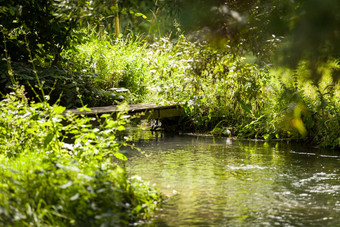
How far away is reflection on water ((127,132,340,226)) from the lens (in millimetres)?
3779

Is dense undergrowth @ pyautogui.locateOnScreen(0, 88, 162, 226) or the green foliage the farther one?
the green foliage

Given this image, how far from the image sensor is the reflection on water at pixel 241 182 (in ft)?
12.4

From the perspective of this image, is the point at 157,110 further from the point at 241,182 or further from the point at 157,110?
the point at 241,182

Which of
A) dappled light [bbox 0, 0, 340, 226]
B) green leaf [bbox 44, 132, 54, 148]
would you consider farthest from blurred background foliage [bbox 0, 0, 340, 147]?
green leaf [bbox 44, 132, 54, 148]

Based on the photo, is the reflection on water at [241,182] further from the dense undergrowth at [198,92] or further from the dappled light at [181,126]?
the dense undergrowth at [198,92]

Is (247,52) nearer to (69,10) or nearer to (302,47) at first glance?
(69,10)

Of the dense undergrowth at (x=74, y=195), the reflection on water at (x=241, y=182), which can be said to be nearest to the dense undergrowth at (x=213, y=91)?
the reflection on water at (x=241, y=182)

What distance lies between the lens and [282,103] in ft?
24.8

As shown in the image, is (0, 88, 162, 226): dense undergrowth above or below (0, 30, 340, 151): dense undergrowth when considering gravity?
below

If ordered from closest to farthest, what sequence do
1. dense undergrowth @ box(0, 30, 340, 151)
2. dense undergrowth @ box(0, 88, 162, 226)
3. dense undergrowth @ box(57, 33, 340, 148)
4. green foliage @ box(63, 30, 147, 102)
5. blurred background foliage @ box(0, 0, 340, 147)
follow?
blurred background foliage @ box(0, 0, 340, 147)
dense undergrowth @ box(0, 88, 162, 226)
dense undergrowth @ box(57, 33, 340, 148)
dense undergrowth @ box(0, 30, 340, 151)
green foliage @ box(63, 30, 147, 102)

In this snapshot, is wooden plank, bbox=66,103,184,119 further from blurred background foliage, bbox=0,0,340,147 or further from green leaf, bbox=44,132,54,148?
green leaf, bbox=44,132,54,148

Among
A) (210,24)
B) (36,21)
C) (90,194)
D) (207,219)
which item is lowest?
(207,219)

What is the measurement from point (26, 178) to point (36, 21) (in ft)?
17.2

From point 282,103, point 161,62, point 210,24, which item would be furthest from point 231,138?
point 210,24
